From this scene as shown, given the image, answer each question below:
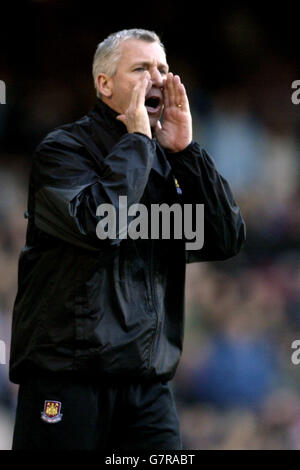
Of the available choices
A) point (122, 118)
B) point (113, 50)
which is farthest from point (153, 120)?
point (113, 50)

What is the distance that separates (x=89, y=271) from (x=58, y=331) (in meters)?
0.20

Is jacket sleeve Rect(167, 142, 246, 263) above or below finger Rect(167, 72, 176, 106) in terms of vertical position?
below

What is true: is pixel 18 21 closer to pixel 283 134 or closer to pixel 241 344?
pixel 283 134

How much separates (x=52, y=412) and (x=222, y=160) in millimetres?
3573

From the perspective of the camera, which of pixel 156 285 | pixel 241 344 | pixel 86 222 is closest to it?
pixel 86 222

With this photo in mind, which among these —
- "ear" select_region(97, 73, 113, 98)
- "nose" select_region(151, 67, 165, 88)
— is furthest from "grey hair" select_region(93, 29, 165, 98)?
"nose" select_region(151, 67, 165, 88)

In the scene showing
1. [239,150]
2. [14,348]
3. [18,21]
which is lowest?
[14,348]

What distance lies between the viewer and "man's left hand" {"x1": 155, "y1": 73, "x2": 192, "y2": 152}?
119 inches

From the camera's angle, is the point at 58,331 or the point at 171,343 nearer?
the point at 58,331

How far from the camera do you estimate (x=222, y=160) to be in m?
6.03

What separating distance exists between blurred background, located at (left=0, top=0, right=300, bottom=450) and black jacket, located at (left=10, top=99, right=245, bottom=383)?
2.30m

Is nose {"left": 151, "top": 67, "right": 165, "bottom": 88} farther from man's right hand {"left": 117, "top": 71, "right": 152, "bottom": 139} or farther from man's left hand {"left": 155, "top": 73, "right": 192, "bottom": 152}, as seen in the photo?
man's right hand {"left": 117, "top": 71, "right": 152, "bottom": 139}

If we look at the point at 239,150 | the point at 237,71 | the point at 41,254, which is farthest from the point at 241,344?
the point at 41,254

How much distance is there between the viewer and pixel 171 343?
2.90 meters
